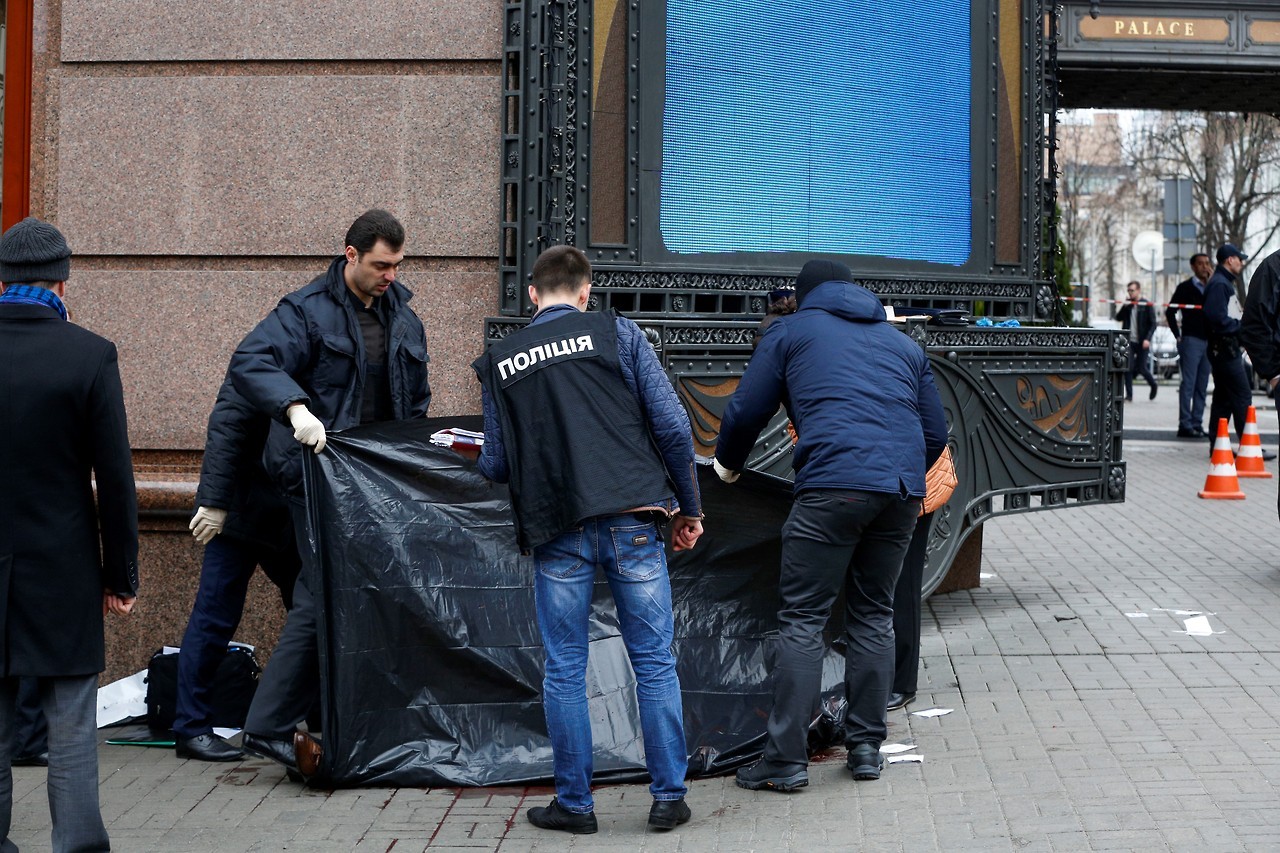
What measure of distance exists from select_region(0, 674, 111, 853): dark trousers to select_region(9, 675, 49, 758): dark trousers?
1458 millimetres

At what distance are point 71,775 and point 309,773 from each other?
1.11 m

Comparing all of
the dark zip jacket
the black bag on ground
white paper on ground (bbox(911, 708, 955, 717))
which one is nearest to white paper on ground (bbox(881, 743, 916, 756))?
white paper on ground (bbox(911, 708, 955, 717))

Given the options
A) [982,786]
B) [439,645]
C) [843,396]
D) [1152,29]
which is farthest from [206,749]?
[1152,29]

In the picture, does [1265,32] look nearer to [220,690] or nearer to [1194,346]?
[1194,346]

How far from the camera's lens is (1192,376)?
17.8 m

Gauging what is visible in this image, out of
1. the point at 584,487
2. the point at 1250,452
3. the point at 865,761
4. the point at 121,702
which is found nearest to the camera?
the point at 584,487

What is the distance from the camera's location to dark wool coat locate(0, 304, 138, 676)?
4.38 m

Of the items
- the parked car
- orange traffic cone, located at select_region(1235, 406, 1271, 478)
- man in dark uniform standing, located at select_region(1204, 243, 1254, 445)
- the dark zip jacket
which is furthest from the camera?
the parked car

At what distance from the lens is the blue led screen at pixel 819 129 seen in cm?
770

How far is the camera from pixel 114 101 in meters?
7.33

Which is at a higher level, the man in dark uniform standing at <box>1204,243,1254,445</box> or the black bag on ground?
the man in dark uniform standing at <box>1204,243,1254,445</box>

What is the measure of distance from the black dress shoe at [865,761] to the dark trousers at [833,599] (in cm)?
3

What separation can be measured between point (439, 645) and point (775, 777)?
1.26 m

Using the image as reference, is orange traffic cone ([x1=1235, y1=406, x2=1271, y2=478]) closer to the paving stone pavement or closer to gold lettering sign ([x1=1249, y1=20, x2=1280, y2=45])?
the paving stone pavement
